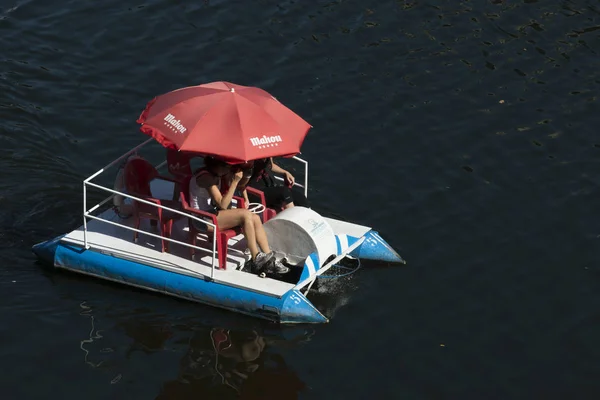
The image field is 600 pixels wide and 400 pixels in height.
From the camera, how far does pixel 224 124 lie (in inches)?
657

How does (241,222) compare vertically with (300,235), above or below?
above

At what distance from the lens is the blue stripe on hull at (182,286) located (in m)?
16.6

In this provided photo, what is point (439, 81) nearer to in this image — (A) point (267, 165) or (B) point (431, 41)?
(B) point (431, 41)

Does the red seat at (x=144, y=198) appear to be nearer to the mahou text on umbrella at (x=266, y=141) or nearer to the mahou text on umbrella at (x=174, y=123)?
the mahou text on umbrella at (x=174, y=123)

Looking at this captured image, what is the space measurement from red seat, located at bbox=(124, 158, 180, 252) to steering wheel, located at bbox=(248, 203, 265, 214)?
114cm

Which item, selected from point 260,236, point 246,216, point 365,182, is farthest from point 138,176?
point 365,182

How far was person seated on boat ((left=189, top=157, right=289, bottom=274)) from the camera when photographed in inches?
660

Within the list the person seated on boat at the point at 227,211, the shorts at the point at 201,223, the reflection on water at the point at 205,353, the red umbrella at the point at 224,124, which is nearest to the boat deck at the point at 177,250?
the person seated on boat at the point at 227,211

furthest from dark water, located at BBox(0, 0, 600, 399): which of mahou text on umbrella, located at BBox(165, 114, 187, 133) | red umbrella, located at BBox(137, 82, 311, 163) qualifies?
mahou text on umbrella, located at BBox(165, 114, 187, 133)

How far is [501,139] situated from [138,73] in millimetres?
7510

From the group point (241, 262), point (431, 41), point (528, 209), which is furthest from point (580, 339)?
point (431, 41)

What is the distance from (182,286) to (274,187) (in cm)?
241

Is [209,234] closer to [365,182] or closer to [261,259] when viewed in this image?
[261,259]

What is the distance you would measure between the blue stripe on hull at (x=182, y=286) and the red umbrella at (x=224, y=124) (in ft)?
6.47
